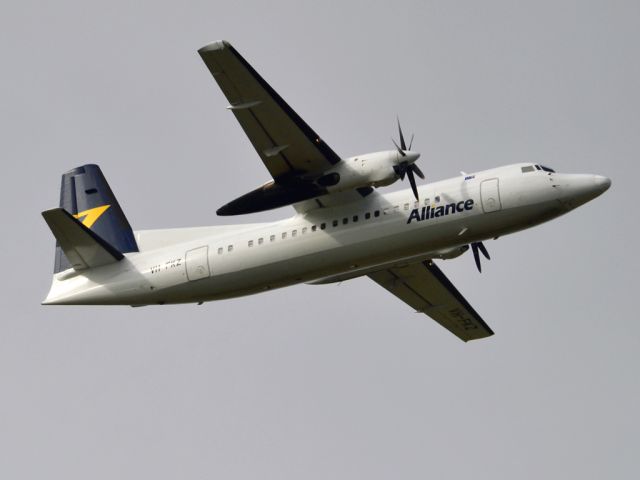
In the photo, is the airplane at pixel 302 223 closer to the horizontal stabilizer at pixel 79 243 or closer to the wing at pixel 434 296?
the horizontal stabilizer at pixel 79 243

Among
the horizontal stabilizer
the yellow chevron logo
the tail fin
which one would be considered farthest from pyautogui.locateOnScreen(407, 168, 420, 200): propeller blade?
the yellow chevron logo

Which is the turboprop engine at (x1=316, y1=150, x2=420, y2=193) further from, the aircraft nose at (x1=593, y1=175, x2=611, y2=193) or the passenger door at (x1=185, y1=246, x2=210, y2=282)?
the aircraft nose at (x1=593, y1=175, x2=611, y2=193)

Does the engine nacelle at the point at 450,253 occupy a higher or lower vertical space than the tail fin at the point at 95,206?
lower

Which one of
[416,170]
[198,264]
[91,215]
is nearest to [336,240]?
[416,170]

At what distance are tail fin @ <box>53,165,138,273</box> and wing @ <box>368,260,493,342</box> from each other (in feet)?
24.4

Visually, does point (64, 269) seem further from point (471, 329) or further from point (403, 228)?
point (471, 329)

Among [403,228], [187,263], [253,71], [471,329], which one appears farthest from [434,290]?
[253,71]

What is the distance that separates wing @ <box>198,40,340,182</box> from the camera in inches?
1084

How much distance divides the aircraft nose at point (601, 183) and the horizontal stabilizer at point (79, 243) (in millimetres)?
12838

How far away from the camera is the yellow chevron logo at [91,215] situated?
34719mm

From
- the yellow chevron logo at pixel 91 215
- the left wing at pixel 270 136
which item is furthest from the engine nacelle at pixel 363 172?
the yellow chevron logo at pixel 91 215

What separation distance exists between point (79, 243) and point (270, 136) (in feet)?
20.8

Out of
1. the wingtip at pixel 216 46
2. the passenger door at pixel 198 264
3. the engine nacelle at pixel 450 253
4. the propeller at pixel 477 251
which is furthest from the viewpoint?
the propeller at pixel 477 251

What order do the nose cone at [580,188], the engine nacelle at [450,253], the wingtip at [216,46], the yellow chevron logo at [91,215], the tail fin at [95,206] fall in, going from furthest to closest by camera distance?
the yellow chevron logo at [91,215], the tail fin at [95,206], the engine nacelle at [450,253], the nose cone at [580,188], the wingtip at [216,46]
